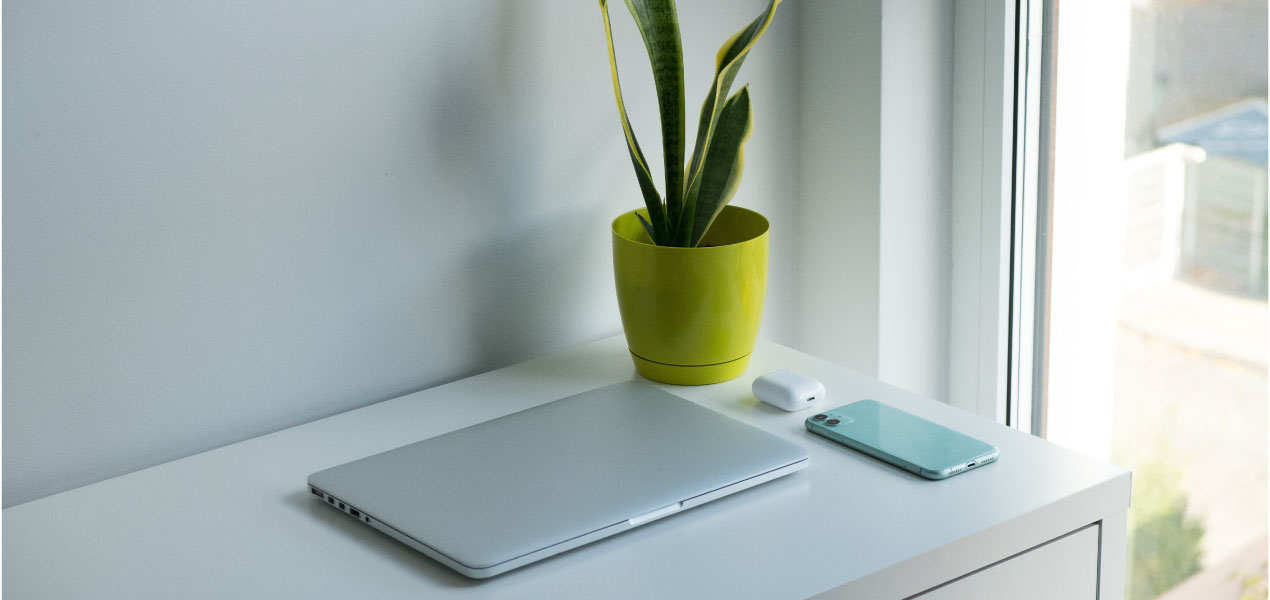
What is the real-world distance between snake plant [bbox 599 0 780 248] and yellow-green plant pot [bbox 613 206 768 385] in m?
0.04

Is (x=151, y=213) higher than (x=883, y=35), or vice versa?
(x=883, y=35)

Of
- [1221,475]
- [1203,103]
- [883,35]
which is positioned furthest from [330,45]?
[1221,475]

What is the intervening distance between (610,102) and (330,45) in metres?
0.32

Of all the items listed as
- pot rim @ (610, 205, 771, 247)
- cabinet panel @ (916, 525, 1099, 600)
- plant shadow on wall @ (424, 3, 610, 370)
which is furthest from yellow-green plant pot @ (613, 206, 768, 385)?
cabinet panel @ (916, 525, 1099, 600)

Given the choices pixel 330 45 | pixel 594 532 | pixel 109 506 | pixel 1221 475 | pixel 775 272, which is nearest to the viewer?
pixel 594 532

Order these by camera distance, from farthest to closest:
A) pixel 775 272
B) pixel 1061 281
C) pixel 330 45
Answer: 1. pixel 775 272
2. pixel 1061 281
3. pixel 330 45

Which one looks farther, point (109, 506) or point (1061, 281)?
point (1061, 281)

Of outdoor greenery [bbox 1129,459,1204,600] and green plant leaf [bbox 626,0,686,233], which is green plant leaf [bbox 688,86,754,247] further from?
outdoor greenery [bbox 1129,459,1204,600]

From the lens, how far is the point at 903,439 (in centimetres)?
103

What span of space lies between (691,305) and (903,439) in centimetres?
24

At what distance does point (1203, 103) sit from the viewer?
3.80 ft

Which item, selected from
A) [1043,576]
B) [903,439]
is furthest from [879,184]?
[1043,576]

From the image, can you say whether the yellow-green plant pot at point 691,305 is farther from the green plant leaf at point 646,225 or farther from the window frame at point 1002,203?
the window frame at point 1002,203

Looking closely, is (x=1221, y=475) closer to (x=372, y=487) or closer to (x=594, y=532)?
(x=594, y=532)
